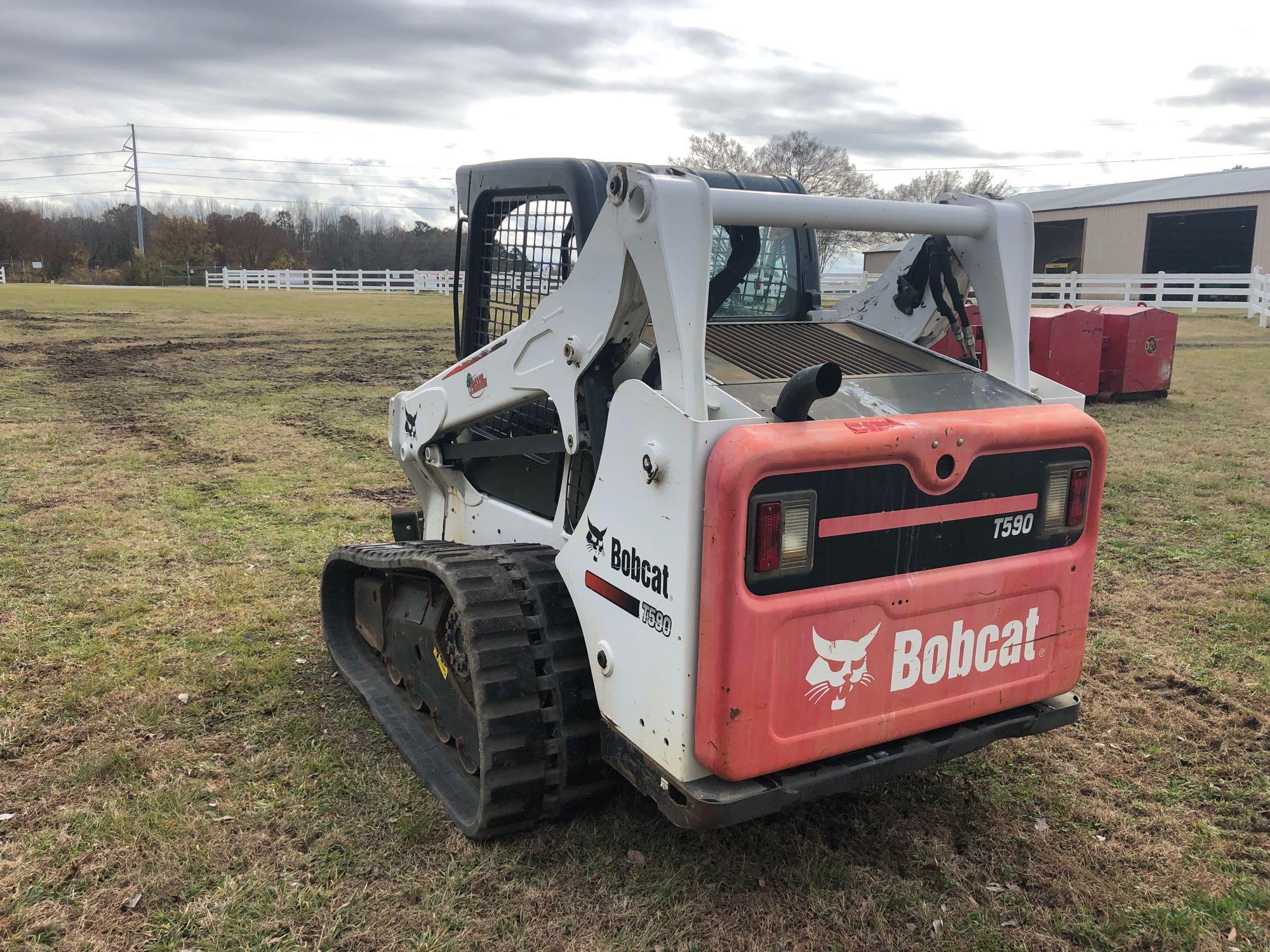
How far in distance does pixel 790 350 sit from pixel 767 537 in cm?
114

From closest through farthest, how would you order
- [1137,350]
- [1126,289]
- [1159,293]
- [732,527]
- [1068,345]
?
[732,527] < [1068,345] < [1137,350] < [1126,289] < [1159,293]

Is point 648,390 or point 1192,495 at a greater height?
point 648,390

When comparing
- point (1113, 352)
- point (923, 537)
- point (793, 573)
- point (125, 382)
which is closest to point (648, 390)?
point (793, 573)

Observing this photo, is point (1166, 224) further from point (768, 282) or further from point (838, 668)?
point (838, 668)

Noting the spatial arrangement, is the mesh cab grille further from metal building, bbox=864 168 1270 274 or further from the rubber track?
metal building, bbox=864 168 1270 274

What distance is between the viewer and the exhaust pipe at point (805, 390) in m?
2.54

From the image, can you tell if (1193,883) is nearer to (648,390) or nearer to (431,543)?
(648,390)

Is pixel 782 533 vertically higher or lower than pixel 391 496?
higher

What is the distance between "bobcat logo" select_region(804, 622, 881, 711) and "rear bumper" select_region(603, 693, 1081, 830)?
21 cm

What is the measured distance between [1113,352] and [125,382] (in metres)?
13.8

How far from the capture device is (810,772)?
8.95ft

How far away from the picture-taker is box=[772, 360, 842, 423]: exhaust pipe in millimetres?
2545

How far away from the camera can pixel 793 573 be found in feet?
8.46

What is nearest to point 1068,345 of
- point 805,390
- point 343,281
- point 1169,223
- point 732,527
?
point 805,390
